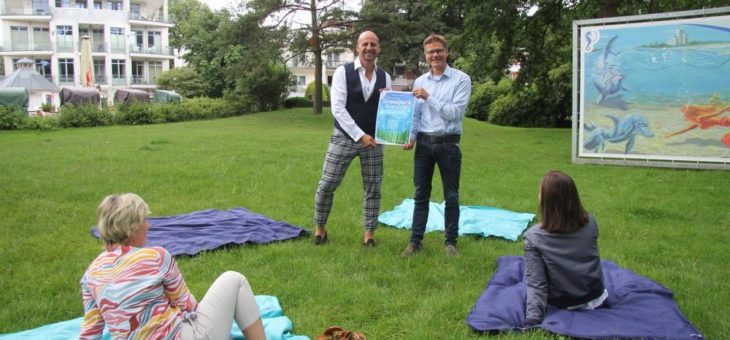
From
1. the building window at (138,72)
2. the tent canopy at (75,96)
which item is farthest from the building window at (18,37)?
the tent canopy at (75,96)

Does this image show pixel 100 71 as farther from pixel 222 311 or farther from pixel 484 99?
pixel 222 311

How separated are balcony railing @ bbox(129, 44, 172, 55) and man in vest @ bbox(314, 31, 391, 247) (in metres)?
53.0

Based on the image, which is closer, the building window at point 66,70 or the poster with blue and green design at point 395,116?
the poster with blue and green design at point 395,116

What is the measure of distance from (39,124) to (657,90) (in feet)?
71.1

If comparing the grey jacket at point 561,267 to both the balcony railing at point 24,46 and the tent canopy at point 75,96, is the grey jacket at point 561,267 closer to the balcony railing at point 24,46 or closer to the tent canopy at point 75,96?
the tent canopy at point 75,96

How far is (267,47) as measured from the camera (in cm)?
2633

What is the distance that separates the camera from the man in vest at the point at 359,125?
17.9ft

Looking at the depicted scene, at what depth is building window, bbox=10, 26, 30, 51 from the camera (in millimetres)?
50875

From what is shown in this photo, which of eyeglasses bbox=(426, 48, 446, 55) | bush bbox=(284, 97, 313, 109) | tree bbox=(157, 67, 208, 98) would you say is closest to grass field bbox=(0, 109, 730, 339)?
eyeglasses bbox=(426, 48, 446, 55)

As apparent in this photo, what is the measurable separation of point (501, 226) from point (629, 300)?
8.21 feet

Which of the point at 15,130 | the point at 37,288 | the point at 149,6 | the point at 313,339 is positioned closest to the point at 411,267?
the point at 313,339

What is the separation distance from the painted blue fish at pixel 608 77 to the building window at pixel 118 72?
163 feet

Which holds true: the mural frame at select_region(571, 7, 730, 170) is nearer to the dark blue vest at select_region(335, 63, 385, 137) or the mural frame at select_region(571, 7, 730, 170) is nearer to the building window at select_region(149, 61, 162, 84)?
the dark blue vest at select_region(335, 63, 385, 137)

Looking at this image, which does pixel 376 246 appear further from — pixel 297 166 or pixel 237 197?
pixel 297 166
